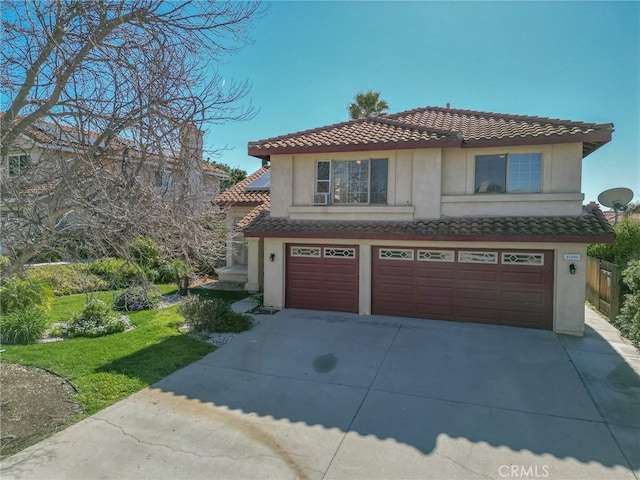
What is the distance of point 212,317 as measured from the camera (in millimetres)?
10469

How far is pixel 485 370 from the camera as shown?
7.64m

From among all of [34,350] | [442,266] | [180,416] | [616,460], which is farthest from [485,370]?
[34,350]

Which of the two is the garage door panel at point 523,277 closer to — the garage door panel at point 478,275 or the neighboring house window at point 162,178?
the garage door panel at point 478,275

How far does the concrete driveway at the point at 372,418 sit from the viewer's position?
4.65m

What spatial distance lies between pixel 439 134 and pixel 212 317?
8590 millimetres

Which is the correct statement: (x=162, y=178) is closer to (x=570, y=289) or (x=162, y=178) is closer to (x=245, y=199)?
(x=245, y=199)

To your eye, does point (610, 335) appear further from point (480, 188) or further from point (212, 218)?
point (212, 218)

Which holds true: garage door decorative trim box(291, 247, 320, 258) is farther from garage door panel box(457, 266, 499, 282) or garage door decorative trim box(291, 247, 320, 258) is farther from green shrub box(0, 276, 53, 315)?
green shrub box(0, 276, 53, 315)

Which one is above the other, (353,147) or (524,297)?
(353,147)

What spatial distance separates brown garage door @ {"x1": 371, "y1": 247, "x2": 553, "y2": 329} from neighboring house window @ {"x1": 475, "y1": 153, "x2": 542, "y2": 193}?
6.52 feet

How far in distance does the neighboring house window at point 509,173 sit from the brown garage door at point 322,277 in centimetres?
451

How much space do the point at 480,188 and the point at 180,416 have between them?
10.1 metres

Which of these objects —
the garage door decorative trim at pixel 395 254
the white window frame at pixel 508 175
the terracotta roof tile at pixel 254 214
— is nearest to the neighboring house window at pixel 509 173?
the white window frame at pixel 508 175

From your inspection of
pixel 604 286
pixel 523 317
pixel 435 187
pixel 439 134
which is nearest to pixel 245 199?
pixel 435 187
